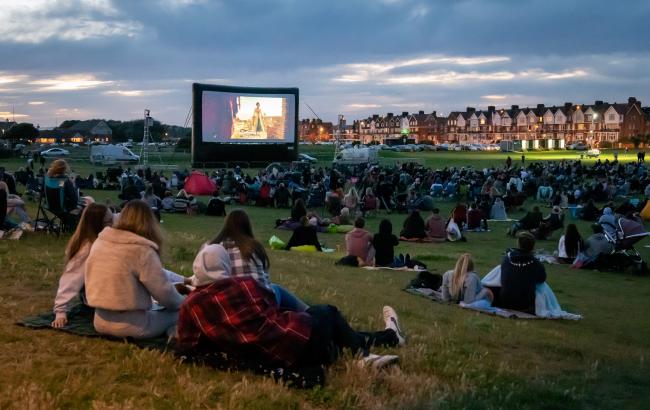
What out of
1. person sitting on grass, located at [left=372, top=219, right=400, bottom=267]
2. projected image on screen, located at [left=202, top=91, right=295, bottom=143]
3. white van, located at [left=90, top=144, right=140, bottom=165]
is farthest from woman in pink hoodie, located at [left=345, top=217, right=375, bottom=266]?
white van, located at [left=90, top=144, right=140, bottom=165]

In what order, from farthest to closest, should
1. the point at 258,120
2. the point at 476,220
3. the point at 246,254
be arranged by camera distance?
the point at 258,120
the point at 476,220
the point at 246,254

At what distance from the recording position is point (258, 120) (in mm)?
41781

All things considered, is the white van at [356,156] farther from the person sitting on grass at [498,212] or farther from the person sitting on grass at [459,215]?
the person sitting on grass at [459,215]

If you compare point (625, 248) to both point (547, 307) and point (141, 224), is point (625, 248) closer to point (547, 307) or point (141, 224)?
point (547, 307)

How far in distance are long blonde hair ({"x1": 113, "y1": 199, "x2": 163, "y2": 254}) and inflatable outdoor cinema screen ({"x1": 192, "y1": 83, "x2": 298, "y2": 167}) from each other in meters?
35.1

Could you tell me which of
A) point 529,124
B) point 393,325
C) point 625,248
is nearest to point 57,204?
point 393,325

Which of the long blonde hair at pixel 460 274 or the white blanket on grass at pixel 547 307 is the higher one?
the long blonde hair at pixel 460 274

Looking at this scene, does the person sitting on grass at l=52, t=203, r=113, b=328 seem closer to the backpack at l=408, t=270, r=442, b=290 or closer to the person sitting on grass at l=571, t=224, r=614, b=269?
the backpack at l=408, t=270, r=442, b=290

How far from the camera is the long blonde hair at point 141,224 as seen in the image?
15.5 ft

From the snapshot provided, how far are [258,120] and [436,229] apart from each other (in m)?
26.1

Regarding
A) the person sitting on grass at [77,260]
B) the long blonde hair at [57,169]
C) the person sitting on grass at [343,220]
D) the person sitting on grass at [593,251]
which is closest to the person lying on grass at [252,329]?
the person sitting on grass at [77,260]

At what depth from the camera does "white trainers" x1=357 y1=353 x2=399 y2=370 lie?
14.5ft

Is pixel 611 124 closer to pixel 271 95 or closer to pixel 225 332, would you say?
pixel 271 95

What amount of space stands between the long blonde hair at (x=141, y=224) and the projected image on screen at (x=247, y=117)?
116 feet
